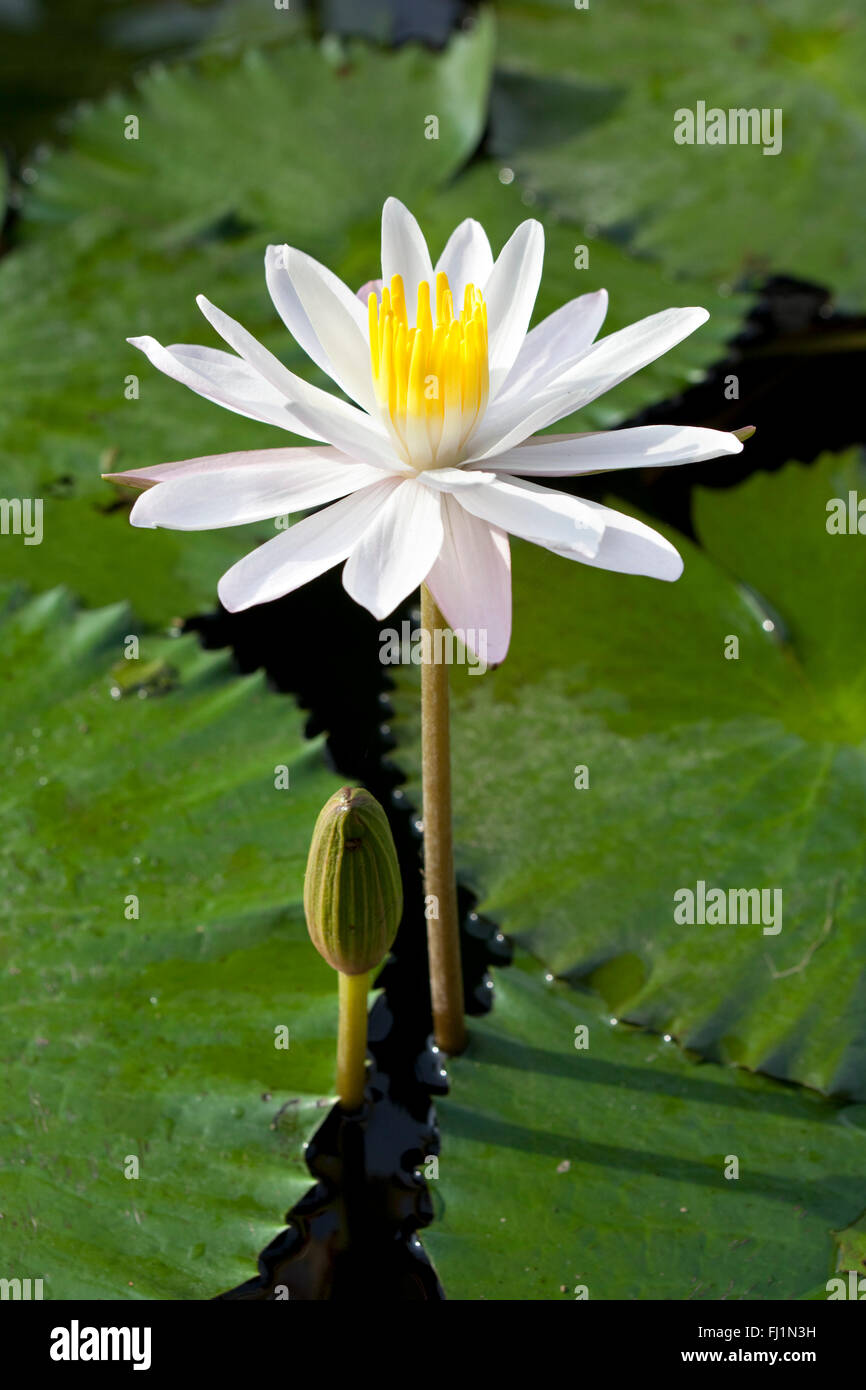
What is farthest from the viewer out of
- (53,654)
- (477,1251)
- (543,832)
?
(53,654)

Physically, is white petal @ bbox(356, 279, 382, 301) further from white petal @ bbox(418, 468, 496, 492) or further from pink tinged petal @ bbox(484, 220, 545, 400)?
white petal @ bbox(418, 468, 496, 492)

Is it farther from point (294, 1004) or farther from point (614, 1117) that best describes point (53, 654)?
point (614, 1117)

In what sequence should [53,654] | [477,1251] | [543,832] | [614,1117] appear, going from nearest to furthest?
[477,1251]
[614,1117]
[543,832]
[53,654]

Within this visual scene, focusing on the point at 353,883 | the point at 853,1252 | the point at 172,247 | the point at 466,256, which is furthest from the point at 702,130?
the point at 853,1252

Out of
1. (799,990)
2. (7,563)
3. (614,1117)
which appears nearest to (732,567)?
(799,990)

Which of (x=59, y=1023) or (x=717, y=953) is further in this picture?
(x=717, y=953)

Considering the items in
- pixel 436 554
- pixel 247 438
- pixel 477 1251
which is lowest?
pixel 477 1251

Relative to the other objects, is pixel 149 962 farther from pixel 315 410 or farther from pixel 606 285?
pixel 606 285

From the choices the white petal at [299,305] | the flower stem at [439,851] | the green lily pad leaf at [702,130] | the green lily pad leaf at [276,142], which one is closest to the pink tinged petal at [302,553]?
the flower stem at [439,851]
